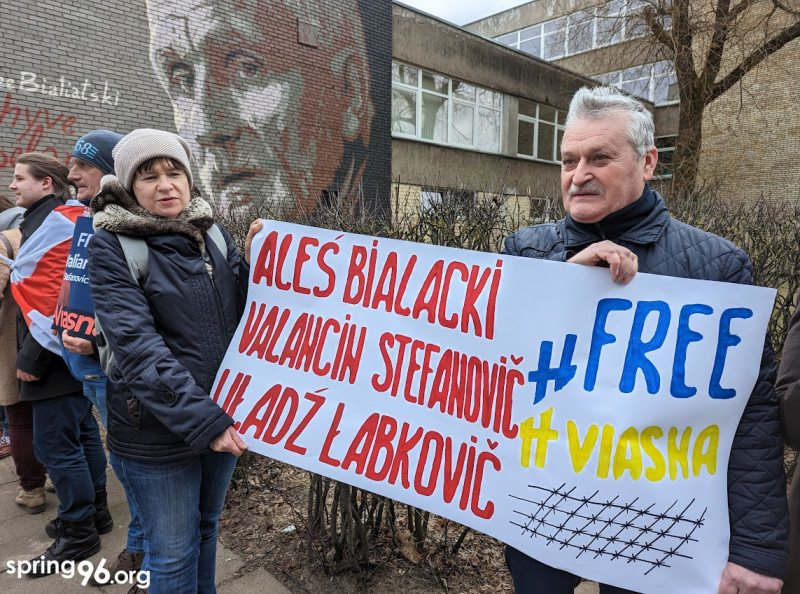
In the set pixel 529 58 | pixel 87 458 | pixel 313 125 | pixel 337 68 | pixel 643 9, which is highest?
pixel 529 58

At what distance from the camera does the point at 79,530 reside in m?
2.59

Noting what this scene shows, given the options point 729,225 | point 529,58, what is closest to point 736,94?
point 529,58

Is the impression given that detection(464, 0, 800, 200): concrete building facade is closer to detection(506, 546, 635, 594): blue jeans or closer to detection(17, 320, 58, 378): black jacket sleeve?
detection(17, 320, 58, 378): black jacket sleeve

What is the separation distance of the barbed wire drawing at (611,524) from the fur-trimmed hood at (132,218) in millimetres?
1322

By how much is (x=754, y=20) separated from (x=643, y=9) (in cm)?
311

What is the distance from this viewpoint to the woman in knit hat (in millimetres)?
1517

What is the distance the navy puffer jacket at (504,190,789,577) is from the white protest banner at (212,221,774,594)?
0.04 meters

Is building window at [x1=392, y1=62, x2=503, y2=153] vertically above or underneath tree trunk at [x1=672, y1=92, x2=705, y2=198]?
above

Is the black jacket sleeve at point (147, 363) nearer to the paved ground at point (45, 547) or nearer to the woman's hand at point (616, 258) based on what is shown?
the woman's hand at point (616, 258)

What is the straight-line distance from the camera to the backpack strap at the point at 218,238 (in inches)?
73.0

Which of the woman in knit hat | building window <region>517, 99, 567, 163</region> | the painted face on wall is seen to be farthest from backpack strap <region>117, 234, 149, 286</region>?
building window <region>517, 99, 567, 163</region>

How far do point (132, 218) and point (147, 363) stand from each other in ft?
1.48

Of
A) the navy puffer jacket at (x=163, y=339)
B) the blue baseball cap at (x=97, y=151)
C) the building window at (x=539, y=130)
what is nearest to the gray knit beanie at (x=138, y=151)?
the navy puffer jacket at (x=163, y=339)

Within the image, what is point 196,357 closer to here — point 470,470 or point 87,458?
point 470,470
